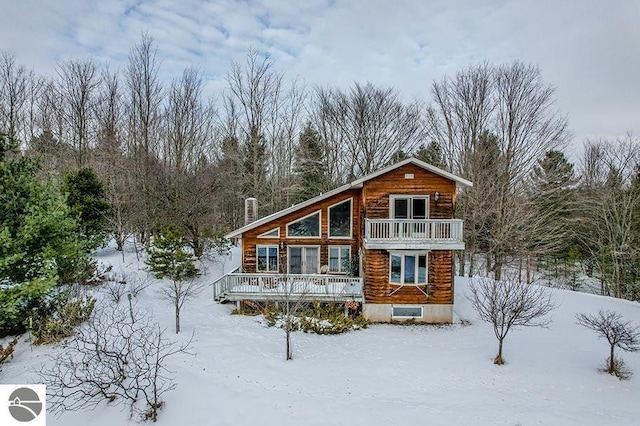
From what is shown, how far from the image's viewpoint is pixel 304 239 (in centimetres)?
1480

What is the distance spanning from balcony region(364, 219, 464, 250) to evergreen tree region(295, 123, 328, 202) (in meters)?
13.7

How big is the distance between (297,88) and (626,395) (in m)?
26.1

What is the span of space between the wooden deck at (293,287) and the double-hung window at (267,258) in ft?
3.71

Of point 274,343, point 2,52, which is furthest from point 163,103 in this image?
point 274,343

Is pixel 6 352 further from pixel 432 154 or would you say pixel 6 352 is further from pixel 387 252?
pixel 432 154

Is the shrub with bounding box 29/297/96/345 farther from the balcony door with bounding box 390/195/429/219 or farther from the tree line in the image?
the balcony door with bounding box 390/195/429/219


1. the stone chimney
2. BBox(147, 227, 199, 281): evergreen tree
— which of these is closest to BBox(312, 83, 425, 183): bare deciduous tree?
the stone chimney

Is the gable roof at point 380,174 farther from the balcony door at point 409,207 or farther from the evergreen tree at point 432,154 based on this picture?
the evergreen tree at point 432,154

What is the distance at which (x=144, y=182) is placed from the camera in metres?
19.8

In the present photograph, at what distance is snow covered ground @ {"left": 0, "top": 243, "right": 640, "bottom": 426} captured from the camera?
6.73m

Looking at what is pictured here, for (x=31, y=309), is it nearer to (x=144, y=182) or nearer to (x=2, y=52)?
(x=144, y=182)

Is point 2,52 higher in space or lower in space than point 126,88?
higher

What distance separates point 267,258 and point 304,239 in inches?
79.3

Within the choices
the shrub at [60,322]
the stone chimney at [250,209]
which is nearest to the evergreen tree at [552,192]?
the stone chimney at [250,209]
